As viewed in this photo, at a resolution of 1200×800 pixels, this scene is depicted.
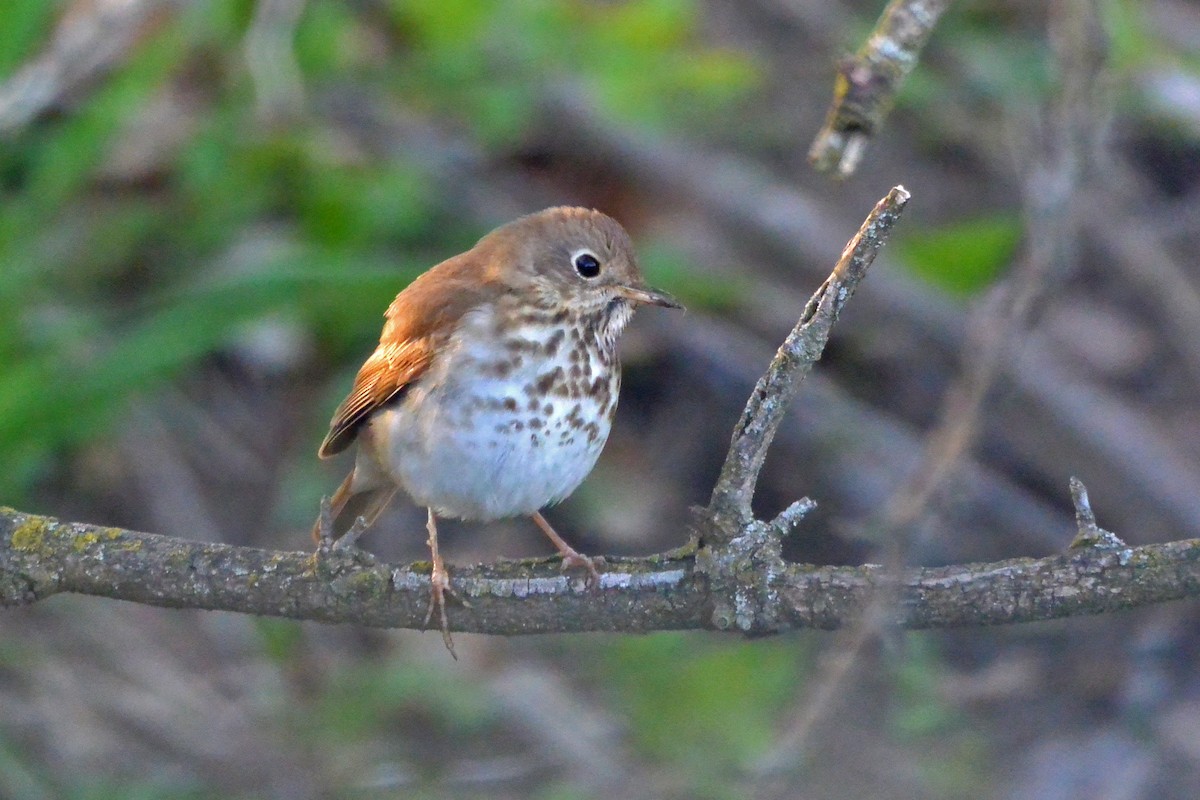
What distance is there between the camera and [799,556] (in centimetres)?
499

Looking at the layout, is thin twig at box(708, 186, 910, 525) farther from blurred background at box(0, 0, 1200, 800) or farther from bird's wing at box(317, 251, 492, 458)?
blurred background at box(0, 0, 1200, 800)

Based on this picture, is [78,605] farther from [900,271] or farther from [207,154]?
[900,271]

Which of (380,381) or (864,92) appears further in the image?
(380,381)

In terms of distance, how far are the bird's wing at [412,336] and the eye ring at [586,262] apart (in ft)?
0.66

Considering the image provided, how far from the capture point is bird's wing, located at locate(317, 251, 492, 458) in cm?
324

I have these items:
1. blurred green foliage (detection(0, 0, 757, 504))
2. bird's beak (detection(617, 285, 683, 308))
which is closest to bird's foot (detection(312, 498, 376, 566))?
bird's beak (detection(617, 285, 683, 308))

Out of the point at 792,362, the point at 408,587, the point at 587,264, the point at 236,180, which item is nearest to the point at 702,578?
the point at 792,362

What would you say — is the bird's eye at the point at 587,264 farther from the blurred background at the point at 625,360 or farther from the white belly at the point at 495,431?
the blurred background at the point at 625,360

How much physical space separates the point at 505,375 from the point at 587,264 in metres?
0.35

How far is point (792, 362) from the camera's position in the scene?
7.72ft

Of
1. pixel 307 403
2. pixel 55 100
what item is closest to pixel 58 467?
pixel 307 403

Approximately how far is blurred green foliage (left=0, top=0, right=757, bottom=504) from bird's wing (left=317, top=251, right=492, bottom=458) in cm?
90

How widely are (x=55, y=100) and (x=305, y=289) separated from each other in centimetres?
111

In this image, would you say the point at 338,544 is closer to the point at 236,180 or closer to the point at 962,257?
the point at 236,180
